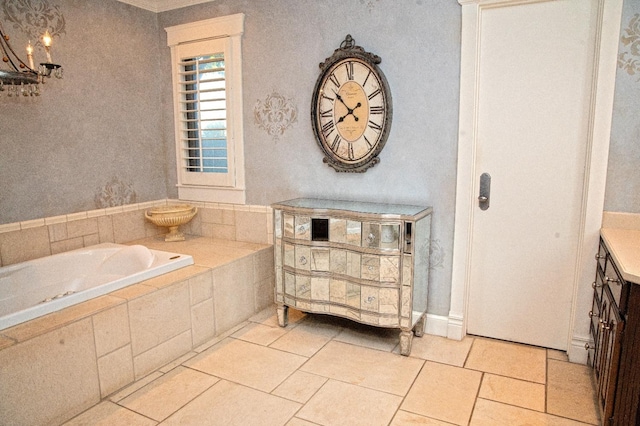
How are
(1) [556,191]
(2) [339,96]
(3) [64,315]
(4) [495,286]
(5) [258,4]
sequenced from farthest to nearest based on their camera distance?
(5) [258,4] < (2) [339,96] < (4) [495,286] < (1) [556,191] < (3) [64,315]

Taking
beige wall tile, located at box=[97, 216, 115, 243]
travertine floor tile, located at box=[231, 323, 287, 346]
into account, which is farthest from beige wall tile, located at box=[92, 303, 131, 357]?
beige wall tile, located at box=[97, 216, 115, 243]

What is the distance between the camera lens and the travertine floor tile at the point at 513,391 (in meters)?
2.22

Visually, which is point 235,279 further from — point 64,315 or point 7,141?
point 7,141

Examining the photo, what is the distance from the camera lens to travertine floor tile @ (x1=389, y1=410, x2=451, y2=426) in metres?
2.06

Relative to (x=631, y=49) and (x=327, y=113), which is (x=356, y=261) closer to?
(x=327, y=113)

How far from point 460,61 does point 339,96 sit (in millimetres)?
858

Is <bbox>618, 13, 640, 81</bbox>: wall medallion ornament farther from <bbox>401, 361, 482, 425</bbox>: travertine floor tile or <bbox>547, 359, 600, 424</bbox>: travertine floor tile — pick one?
<bbox>401, 361, 482, 425</bbox>: travertine floor tile

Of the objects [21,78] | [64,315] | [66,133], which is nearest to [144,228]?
[66,133]

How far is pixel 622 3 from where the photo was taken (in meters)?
2.26

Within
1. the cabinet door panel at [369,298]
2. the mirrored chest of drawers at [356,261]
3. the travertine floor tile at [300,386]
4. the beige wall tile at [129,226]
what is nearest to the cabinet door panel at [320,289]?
the mirrored chest of drawers at [356,261]

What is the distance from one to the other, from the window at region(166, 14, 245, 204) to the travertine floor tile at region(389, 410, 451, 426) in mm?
2230

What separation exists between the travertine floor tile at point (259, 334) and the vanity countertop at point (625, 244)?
208 centimetres

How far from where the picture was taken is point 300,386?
240cm

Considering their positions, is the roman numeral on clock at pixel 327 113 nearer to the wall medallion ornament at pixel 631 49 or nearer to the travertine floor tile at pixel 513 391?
the wall medallion ornament at pixel 631 49
